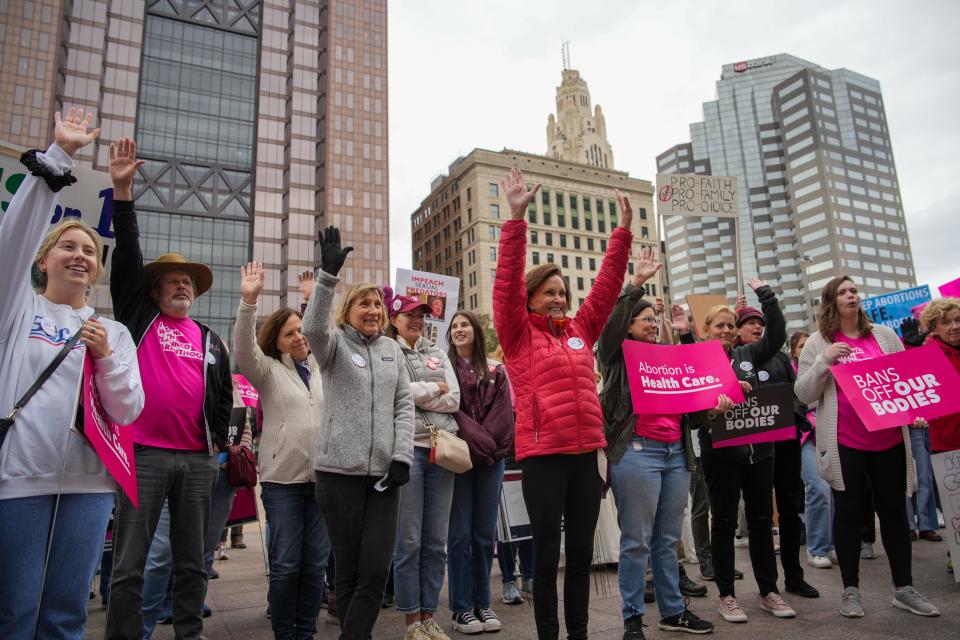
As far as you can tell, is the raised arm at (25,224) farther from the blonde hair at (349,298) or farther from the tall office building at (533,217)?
the tall office building at (533,217)

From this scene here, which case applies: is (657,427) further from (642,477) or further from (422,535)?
(422,535)

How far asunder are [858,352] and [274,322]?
4.51 m

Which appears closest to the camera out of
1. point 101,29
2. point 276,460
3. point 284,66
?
point 276,460

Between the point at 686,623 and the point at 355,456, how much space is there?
251 centimetres

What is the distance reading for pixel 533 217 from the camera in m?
95.5

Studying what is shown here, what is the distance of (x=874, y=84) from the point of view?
150 metres

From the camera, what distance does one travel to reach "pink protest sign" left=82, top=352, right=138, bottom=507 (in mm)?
2664

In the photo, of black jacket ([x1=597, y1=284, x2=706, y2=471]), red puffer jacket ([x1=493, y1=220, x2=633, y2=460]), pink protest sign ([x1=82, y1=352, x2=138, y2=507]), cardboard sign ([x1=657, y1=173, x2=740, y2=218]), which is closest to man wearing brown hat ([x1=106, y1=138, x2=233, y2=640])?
pink protest sign ([x1=82, y1=352, x2=138, y2=507])

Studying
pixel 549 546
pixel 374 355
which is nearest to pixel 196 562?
pixel 374 355

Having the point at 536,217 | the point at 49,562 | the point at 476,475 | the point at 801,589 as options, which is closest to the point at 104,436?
the point at 49,562

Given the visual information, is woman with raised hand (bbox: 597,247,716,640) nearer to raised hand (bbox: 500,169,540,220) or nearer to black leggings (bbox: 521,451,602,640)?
black leggings (bbox: 521,451,602,640)

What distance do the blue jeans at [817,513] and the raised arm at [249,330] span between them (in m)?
5.11

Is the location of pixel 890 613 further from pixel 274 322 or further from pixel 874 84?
pixel 874 84

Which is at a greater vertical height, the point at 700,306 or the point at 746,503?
the point at 700,306
